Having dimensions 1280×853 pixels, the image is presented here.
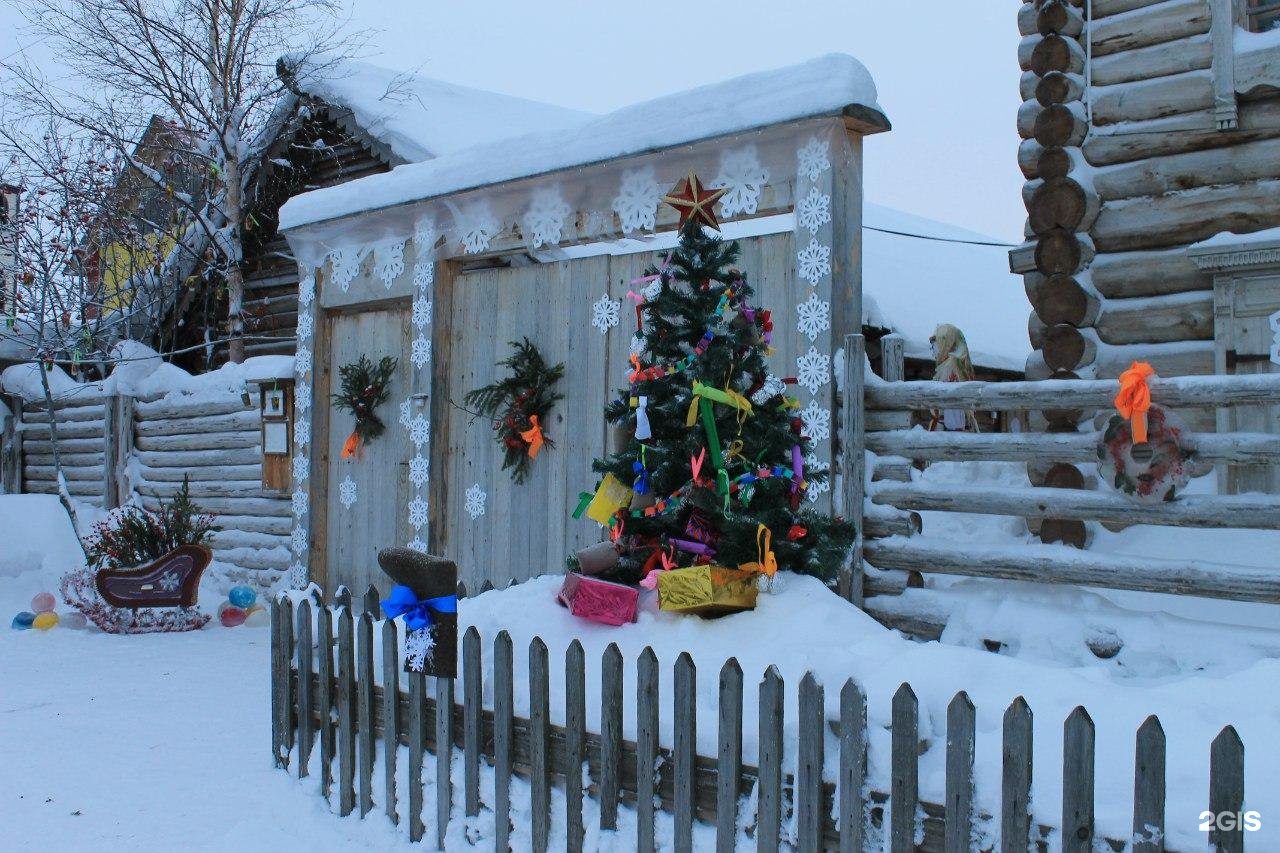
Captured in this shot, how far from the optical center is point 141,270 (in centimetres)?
1611

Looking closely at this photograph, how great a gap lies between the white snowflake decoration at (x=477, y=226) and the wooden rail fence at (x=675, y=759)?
3.67 metres

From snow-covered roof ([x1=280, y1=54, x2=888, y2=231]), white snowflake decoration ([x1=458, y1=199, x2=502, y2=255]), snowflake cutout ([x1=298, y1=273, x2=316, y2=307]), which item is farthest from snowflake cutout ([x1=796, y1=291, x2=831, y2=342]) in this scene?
snowflake cutout ([x1=298, y1=273, x2=316, y2=307])

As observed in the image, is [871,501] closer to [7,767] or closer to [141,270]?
[7,767]

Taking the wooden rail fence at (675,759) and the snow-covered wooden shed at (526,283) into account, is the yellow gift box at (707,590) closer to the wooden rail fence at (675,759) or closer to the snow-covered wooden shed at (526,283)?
the wooden rail fence at (675,759)

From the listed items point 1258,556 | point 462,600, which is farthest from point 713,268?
point 1258,556

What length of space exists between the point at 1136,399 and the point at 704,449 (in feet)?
6.28

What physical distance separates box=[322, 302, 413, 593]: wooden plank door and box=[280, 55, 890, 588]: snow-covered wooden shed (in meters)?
0.02

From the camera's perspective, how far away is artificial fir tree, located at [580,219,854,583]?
4.43 metres

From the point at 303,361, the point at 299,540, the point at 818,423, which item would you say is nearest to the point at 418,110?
the point at 303,361

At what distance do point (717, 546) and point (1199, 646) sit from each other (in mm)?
2203

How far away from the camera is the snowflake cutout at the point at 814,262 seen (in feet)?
19.2

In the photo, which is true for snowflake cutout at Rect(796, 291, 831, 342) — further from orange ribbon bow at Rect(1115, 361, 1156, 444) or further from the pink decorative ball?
the pink decorative ball

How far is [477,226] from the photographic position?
798 cm

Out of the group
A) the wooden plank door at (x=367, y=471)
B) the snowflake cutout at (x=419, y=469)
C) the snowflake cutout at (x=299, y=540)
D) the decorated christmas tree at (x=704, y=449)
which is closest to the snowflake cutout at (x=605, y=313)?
the snowflake cutout at (x=419, y=469)
